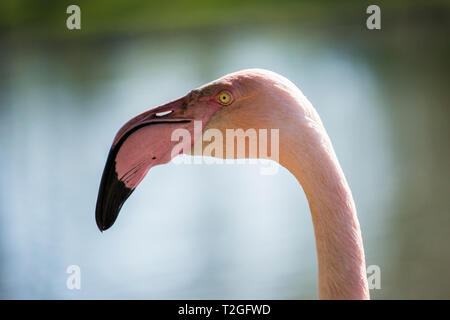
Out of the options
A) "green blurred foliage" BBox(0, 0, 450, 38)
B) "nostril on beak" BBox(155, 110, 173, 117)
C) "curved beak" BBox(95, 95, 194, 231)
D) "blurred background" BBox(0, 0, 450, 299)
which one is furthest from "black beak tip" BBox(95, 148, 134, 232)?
"green blurred foliage" BBox(0, 0, 450, 38)

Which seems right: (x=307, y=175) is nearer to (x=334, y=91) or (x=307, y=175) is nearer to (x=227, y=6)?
(x=334, y=91)

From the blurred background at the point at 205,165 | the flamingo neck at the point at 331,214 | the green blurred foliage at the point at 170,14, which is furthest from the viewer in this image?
the green blurred foliage at the point at 170,14

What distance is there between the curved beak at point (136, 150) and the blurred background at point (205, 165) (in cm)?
225

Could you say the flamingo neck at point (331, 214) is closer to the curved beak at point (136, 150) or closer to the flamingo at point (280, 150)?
the flamingo at point (280, 150)

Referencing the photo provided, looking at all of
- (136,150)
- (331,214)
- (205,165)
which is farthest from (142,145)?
(205,165)

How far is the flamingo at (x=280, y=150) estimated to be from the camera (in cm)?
145

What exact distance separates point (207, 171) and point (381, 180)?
4.82ft

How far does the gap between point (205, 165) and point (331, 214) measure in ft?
12.8

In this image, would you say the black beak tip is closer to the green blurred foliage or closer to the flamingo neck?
the flamingo neck

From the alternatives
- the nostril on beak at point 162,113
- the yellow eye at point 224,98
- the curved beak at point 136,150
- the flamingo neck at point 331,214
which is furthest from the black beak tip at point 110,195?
the flamingo neck at point 331,214

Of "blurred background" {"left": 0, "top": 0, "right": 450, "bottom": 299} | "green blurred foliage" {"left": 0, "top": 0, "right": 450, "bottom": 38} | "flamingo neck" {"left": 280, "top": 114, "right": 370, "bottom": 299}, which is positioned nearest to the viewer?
"flamingo neck" {"left": 280, "top": 114, "right": 370, "bottom": 299}

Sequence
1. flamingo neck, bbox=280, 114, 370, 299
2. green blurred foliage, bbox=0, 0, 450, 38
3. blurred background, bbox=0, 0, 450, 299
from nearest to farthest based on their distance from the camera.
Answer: flamingo neck, bbox=280, 114, 370, 299, blurred background, bbox=0, 0, 450, 299, green blurred foliage, bbox=0, 0, 450, 38

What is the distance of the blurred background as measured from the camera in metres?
4.00

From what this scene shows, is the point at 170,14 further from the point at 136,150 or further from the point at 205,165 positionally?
the point at 136,150
